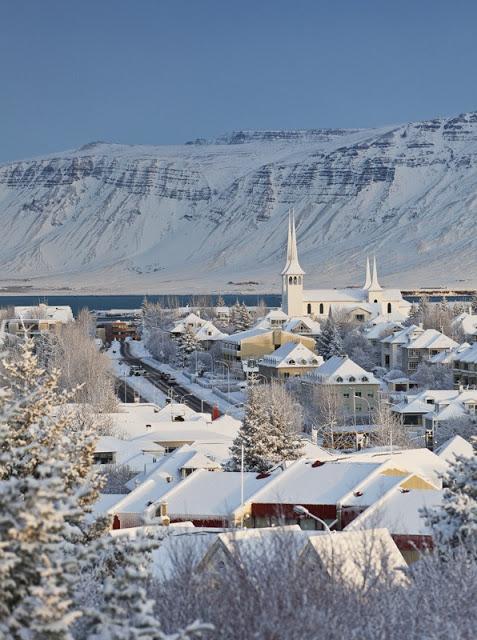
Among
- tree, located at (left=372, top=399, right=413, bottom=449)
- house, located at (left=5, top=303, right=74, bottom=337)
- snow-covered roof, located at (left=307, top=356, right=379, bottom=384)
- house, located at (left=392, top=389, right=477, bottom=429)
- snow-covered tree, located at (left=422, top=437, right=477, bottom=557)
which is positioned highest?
house, located at (left=5, top=303, right=74, bottom=337)

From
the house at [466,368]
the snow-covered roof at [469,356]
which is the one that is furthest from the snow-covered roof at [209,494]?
the snow-covered roof at [469,356]

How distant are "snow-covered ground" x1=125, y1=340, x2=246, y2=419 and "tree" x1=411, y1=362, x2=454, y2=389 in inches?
461

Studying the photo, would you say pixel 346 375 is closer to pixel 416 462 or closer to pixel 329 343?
pixel 329 343

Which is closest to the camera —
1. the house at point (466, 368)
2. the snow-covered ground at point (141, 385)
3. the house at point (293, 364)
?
the snow-covered ground at point (141, 385)

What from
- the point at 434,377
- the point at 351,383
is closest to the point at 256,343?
the point at 434,377

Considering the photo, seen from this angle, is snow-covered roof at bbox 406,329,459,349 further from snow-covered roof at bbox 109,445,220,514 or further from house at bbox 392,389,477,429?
snow-covered roof at bbox 109,445,220,514

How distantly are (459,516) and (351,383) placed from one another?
61.0 m

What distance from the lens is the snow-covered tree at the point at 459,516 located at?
21.9 metres

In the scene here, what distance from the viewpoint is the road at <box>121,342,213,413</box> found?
84188 millimetres

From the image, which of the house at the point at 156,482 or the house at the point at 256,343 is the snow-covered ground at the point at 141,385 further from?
the house at the point at 156,482

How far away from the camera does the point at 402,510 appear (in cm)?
3306

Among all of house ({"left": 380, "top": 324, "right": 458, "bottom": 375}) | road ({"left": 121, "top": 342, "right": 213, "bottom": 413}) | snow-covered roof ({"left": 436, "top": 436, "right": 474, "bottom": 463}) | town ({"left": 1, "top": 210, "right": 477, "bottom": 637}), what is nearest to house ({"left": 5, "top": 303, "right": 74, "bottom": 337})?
town ({"left": 1, "top": 210, "right": 477, "bottom": 637})

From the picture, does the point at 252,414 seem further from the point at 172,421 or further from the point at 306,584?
the point at 306,584

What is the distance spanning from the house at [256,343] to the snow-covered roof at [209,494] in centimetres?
7217
